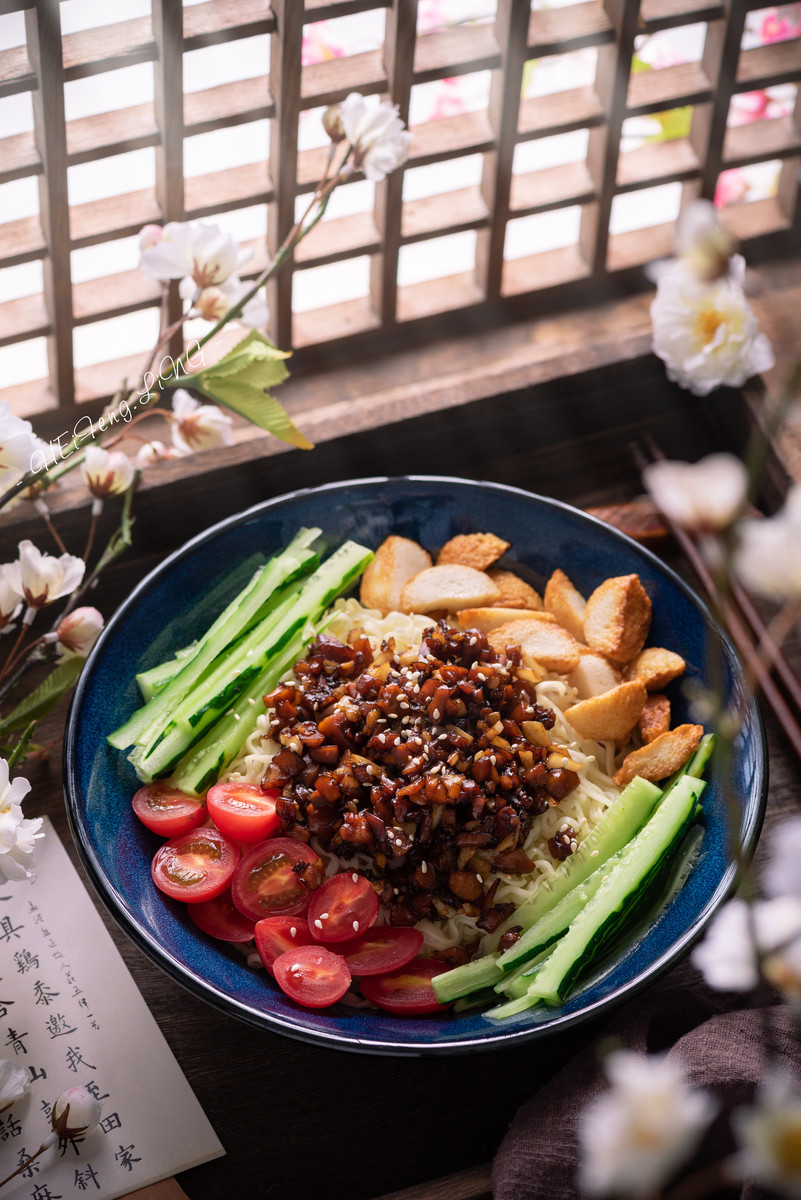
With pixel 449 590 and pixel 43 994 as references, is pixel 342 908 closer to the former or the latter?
pixel 43 994

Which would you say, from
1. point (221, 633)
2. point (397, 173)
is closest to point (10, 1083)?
point (221, 633)

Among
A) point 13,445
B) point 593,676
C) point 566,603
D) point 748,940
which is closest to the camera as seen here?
point 748,940

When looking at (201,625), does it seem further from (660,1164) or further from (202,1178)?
(660,1164)

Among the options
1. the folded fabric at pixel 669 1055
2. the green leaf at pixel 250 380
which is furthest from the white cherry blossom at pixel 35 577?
the folded fabric at pixel 669 1055

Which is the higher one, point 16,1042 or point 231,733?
Answer: point 231,733

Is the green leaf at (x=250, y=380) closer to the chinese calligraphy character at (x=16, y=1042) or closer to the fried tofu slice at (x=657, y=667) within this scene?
the fried tofu slice at (x=657, y=667)
